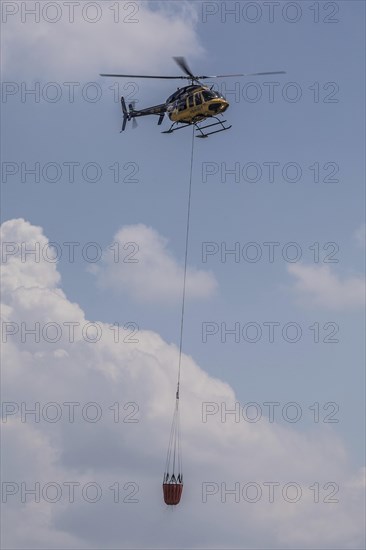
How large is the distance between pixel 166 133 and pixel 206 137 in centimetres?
336

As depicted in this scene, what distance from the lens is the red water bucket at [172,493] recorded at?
72.8m

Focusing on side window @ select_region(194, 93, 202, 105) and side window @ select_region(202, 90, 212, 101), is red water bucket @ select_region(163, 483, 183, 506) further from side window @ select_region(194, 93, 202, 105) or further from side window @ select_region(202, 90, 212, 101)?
side window @ select_region(202, 90, 212, 101)

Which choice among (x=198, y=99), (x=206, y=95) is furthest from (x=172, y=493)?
(x=206, y=95)

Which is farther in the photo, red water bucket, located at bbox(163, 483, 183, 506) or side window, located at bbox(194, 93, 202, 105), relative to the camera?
side window, located at bbox(194, 93, 202, 105)

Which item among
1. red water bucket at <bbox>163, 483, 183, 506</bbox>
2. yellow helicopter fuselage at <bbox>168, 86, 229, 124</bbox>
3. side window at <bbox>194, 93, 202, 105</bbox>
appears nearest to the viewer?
red water bucket at <bbox>163, 483, 183, 506</bbox>

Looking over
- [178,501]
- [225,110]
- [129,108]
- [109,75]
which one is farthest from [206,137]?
[178,501]

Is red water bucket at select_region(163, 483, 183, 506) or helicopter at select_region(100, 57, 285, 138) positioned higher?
helicopter at select_region(100, 57, 285, 138)

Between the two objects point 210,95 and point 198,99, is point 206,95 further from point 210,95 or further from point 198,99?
point 198,99

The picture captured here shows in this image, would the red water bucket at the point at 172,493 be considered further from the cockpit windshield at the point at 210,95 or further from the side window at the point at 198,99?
the cockpit windshield at the point at 210,95

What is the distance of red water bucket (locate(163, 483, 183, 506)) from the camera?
7275 cm

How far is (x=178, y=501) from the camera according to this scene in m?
73.1

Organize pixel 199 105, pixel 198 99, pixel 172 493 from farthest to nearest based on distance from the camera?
1. pixel 198 99
2. pixel 199 105
3. pixel 172 493

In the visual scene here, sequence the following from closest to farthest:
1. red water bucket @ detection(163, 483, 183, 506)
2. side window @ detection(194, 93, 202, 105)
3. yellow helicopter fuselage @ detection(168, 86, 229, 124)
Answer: red water bucket @ detection(163, 483, 183, 506) < yellow helicopter fuselage @ detection(168, 86, 229, 124) < side window @ detection(194, 93, 202, 105)

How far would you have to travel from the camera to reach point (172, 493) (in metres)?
72.8
